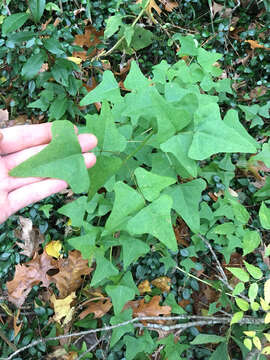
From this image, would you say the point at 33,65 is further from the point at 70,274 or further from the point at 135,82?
the point at 70,274

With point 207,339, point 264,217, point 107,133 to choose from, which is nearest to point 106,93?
point 107,133

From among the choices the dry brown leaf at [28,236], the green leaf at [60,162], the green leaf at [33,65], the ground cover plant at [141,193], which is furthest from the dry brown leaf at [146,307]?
the green leaf at [33,65]

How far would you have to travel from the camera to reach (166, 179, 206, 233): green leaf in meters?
1.09

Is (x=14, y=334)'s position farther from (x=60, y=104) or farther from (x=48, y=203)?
(x=60, y=104)

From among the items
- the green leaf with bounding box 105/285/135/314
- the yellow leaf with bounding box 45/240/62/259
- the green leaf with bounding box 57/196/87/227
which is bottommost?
the yellow leaf with bounding box 45/240/62/259

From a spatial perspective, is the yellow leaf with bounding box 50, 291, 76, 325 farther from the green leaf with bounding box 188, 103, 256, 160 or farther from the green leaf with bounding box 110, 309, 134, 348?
the green leaf with bounding box 188, 103, 256, 160

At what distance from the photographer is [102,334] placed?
57.7 inches

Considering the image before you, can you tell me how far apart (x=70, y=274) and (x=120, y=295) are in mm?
379

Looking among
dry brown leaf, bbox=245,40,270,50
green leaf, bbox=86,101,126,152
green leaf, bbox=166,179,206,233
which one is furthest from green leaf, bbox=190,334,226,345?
dry brown leaf, bbox=245,40,270,50

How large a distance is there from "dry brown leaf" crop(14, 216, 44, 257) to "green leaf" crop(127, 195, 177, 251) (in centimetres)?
90

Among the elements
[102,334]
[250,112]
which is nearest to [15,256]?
[102,334]

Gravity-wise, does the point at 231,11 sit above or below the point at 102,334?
above

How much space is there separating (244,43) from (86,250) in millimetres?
1520

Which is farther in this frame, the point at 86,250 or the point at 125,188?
the point at 86,250
